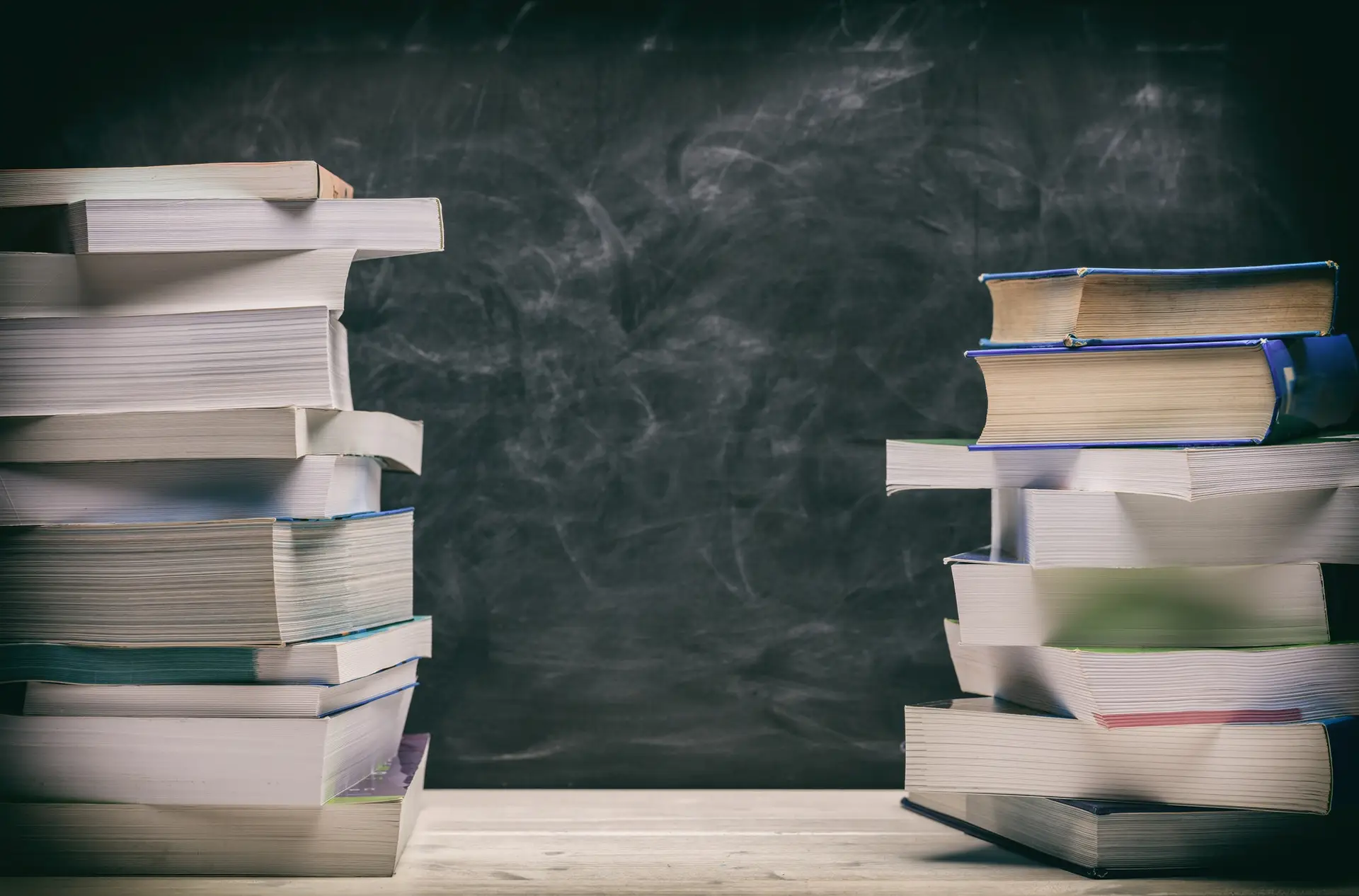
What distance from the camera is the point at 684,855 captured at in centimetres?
118

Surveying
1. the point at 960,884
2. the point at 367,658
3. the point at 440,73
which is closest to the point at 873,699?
the point at 960,884

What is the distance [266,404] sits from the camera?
3.62 feet

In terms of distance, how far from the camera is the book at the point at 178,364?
110 centimetres

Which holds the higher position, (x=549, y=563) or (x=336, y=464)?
(x=336, y=464)

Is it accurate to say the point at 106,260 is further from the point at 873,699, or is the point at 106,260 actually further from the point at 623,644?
the point at 873,699

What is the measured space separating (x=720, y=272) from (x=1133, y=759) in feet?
2.30

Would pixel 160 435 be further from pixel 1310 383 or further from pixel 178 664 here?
pixel 1310 383

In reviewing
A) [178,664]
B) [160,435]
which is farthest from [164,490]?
[178,664]

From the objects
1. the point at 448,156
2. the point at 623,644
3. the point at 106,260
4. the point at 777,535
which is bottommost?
the point at 623,644

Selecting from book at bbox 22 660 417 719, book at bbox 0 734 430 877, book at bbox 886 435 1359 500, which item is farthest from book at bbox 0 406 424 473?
book at bbox 886 435 1359 500

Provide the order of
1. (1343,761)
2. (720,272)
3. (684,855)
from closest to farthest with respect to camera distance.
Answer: (1343,761), (684,855), (720,272)

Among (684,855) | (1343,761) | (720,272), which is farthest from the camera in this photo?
(720,272)

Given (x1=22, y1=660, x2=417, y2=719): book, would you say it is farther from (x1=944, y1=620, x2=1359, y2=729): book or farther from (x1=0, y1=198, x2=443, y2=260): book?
(x1=944, y1=620, x2=1359, y2=729): book

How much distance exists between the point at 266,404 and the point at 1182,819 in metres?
0.91
